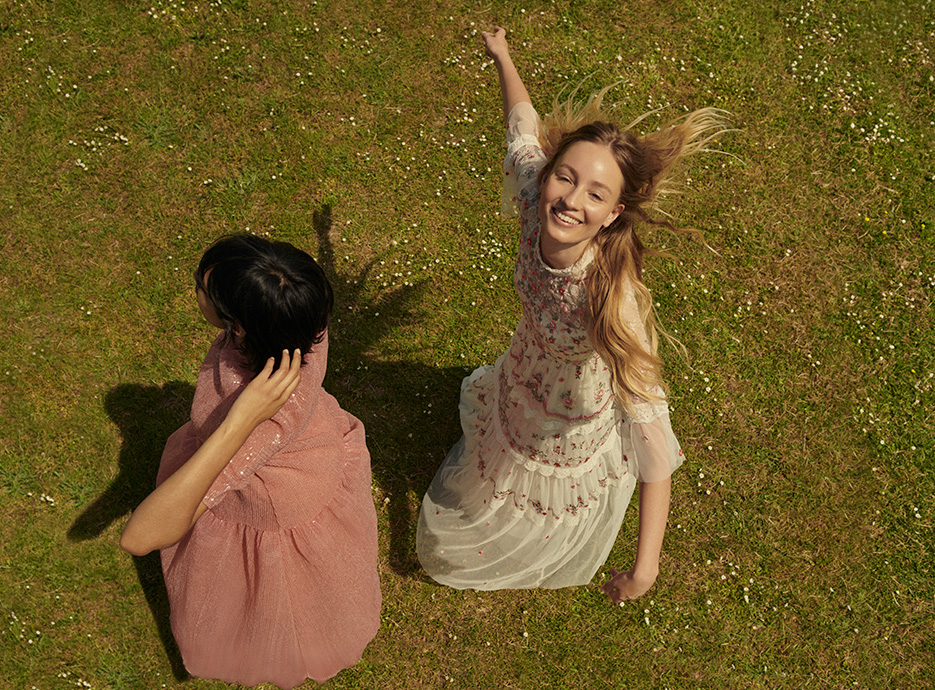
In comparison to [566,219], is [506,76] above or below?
above

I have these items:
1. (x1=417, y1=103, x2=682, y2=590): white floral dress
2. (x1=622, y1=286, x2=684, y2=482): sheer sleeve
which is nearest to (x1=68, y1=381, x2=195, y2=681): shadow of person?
(x1=417, y1=103, x2=682, y2=590): white floral dress

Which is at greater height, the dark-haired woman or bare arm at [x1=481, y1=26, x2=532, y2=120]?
bare arm at [x1=481, y1=26, x2=532, y2=120]

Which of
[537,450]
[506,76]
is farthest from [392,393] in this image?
[506,76]

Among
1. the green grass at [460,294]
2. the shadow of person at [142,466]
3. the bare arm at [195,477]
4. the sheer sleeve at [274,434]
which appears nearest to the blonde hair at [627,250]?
the sheer sleeve at [274,434]

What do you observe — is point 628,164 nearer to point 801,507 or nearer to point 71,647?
point 801,507

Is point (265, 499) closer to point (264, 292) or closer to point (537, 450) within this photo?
point (264, 292)

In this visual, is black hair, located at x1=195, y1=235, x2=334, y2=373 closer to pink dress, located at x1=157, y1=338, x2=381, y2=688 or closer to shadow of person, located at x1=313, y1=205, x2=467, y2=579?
pink dress, located at x1=157, y1=338, x2=381, y2=688

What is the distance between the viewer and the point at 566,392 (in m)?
4.87

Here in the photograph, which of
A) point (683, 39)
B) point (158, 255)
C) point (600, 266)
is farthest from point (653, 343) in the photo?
point (683, 39)

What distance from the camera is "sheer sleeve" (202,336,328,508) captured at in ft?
13.3

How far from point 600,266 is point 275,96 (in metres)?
5.45

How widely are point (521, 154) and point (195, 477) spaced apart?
9.33 feet

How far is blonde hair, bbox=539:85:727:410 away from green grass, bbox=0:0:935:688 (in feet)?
10.7

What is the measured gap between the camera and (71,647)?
6082mm
